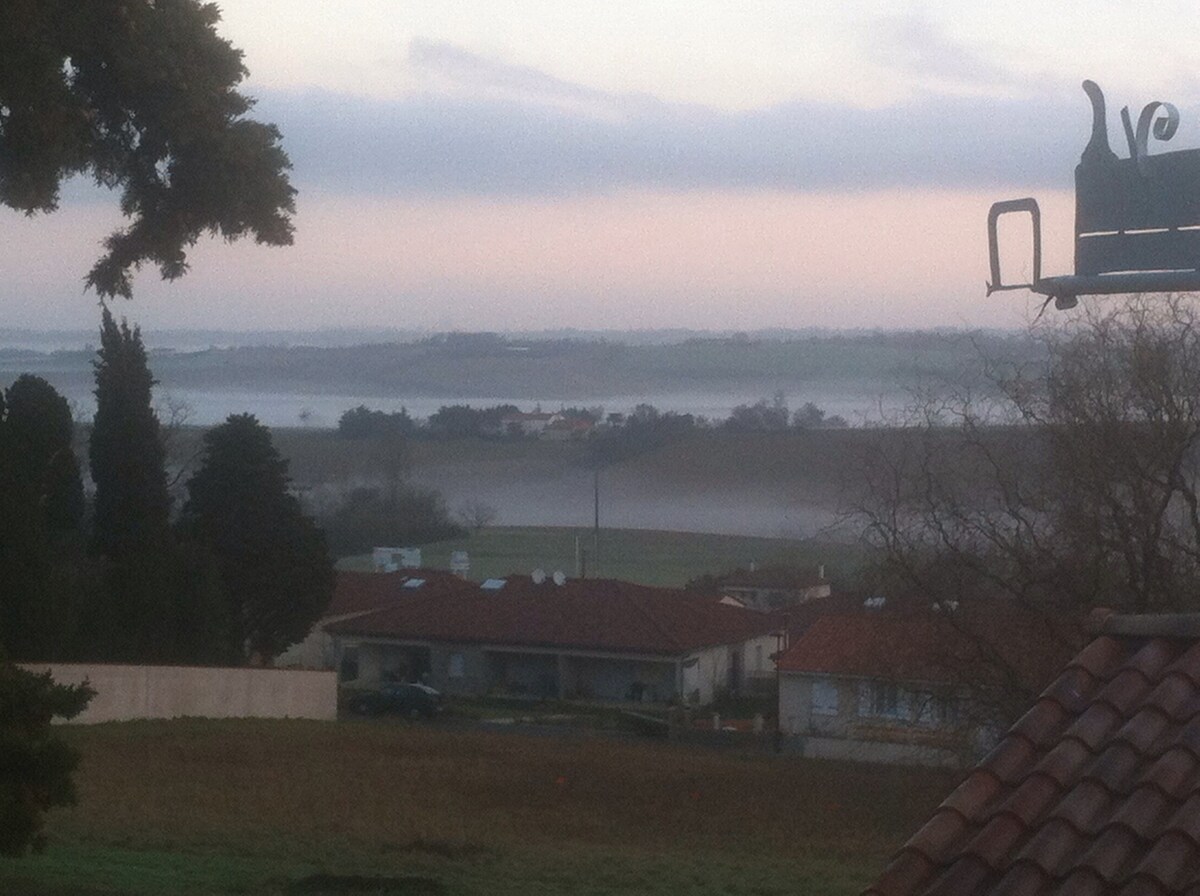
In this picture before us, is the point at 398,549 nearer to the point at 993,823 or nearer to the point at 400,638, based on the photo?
the point at 400,638

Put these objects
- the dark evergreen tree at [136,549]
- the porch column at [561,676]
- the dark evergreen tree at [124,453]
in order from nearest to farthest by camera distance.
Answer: the dark evergreen tree at [136,549]
the dark evergreen tree at [124,453]
the porch column at [561,676]

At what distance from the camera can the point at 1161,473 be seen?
62.8ft

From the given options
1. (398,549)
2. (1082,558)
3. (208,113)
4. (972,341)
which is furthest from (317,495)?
(208,113)

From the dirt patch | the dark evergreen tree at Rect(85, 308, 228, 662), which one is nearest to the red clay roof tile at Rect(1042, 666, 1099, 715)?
the dirt patch

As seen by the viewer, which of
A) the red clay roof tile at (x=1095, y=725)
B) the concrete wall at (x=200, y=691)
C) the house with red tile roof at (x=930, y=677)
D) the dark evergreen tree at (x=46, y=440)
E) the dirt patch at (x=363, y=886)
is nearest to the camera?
the red clay roof tile at (x=1095, y=725)

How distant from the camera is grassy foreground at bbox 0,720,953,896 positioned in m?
13.1

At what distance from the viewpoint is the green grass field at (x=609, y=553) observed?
48.8 meters

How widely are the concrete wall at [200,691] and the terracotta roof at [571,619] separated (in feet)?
31.9

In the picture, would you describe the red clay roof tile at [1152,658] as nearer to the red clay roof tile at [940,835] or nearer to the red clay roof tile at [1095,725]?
the red clay roof tile at [1095,725]

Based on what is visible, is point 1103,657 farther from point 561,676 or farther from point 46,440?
point 561,676

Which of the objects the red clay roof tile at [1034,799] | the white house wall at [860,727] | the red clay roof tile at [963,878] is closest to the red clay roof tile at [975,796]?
the red clay roof tile at [1034,799]

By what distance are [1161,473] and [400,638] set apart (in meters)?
28.1

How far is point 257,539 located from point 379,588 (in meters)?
12.1

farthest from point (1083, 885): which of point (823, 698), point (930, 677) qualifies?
point (823, 698)
